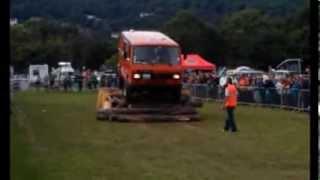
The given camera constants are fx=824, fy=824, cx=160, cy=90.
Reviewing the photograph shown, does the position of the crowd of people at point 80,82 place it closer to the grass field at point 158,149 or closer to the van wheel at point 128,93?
the van wheel at point 128,93

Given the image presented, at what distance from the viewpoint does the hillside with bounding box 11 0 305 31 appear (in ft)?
397

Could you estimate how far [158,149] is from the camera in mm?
18781

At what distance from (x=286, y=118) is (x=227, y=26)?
311 feet

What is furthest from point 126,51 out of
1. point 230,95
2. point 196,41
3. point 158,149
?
point 196,41

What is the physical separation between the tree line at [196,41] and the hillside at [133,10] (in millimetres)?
1622

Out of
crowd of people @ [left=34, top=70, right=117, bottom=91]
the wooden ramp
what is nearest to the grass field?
the wooden ramp

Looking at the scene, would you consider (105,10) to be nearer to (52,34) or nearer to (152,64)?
(52,34)

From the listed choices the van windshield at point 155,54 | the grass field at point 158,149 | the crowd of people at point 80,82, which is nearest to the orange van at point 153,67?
the van windshield at point 155,54

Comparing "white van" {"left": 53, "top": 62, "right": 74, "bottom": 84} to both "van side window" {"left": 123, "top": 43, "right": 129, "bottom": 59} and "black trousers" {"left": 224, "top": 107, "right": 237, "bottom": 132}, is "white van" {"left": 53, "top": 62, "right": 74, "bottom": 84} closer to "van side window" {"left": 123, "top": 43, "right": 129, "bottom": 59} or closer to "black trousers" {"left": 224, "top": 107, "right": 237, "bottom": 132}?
"van side window" {"left": 123, "top": 43, "right": 129, "bottom": 59}

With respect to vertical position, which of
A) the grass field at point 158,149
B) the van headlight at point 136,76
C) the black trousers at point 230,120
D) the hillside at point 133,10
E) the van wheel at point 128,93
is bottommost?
the grass field at point 158,149

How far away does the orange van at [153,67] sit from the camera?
2939 cm

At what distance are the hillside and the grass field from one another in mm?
87655

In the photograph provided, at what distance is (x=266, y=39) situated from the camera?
353 feet

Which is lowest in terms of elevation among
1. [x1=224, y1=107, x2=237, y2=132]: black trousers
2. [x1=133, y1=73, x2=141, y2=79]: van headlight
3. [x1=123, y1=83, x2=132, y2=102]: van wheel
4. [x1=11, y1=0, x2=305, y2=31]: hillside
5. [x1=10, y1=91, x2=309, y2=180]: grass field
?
[x1=10, y1=91, x2=309, y2=180]: grass field
